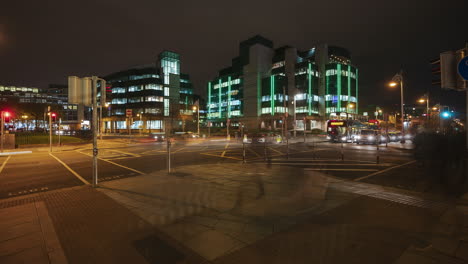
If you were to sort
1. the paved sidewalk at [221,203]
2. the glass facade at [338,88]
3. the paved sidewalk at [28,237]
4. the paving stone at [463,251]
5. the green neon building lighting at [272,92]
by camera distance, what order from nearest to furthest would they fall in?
the paving stone at [463,251] < the paved sidewalk at [28,237] < the paved sidewalk at [221,203] < the green neon building lighting at [272,92] < the glass facade at [338,88]

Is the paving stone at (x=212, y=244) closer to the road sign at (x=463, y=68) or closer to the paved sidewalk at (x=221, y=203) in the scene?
the paved sidewalk at (x=221, y=203)

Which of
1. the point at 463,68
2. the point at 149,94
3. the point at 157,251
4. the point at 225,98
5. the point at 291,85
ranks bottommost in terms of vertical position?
the point at 157,251

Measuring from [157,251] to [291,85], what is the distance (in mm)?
76303


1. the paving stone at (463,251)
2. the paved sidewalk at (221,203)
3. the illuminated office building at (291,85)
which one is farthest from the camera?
the illuminated office building at (291,85)

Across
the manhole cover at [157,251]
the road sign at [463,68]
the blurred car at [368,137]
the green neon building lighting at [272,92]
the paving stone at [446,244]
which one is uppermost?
the green neon building lighting at [272,92]

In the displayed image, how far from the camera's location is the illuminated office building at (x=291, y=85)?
244ft

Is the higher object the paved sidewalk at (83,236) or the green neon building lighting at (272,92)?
the green neon building lighting at (272,92)

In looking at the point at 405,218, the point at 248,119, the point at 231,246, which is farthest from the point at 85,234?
the point at 248,119

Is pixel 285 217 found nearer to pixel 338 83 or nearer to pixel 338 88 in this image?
pixel 338 88

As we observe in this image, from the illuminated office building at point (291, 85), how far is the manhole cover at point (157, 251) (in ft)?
217

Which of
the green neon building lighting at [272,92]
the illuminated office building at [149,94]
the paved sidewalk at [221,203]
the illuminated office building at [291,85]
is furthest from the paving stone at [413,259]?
the illuminated office building at [149,94]

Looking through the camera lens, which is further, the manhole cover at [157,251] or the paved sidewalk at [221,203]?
the paved sidewalk at [221,203]

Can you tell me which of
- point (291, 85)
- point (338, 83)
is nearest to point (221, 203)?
point (291, 85)

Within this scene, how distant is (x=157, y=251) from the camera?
3.70 metres
